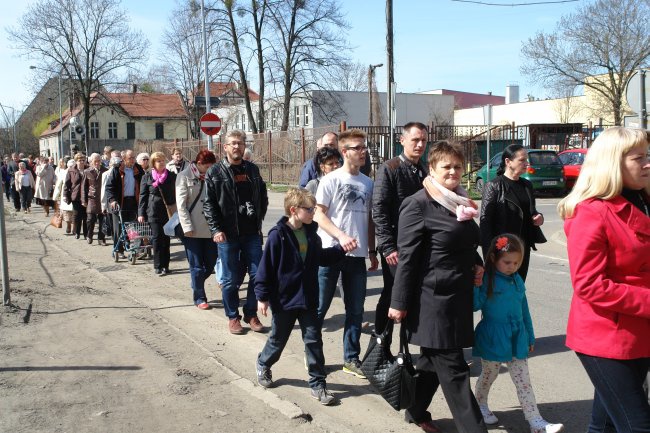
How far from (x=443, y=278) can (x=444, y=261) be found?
0.10 meters

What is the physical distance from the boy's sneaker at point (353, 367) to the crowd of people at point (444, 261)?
1cm

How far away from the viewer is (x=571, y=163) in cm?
2375

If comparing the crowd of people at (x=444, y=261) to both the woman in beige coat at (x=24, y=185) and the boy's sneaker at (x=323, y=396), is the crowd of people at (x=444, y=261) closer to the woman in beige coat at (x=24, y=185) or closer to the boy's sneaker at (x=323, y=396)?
the boy's sneaker at (x=323, y=396)

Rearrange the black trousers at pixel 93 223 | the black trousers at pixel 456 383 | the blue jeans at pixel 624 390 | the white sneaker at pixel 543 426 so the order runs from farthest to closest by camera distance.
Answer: the black trousers at pixel 93 223 < the white sneaker at pixel 543 426 < the black trousers at pixel 456 383 < the blue jeans at pixel 624 390

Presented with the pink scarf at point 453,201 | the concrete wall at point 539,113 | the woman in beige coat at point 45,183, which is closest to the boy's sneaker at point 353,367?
the pink scarf at point 453,201

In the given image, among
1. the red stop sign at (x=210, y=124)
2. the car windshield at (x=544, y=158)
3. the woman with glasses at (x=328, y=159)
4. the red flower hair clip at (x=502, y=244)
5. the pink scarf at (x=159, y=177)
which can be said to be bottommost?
the red flower hair clip at (x=502, y=244)

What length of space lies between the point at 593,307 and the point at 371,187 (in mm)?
2728

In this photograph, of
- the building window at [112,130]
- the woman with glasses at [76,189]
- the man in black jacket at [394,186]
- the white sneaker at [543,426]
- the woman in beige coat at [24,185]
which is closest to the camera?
the white sneaker at [543,426]

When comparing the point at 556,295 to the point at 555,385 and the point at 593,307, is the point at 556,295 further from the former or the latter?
the point at 593,307

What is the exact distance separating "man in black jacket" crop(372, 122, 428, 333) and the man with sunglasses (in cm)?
32

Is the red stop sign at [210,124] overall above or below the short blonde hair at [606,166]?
above

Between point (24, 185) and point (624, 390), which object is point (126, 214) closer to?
point (624, 390)

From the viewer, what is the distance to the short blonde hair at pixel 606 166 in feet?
9.65

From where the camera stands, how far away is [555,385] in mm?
5023
